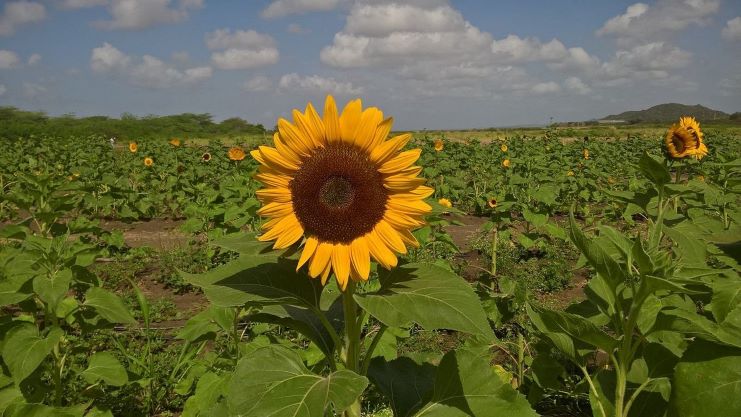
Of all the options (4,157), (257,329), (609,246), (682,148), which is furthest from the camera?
(4,157)

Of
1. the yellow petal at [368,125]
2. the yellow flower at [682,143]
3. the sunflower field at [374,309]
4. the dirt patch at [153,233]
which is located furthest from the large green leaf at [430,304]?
the dirt patch at [153,233]

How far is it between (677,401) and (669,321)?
0.25 m

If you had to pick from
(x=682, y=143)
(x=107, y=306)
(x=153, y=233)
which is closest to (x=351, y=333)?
(x=107, y=306)

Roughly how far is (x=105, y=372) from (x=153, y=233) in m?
6.78

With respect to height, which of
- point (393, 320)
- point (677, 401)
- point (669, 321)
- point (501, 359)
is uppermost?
point (393, 320)

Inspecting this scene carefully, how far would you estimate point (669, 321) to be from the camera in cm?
158

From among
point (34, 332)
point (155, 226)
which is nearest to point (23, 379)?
point (34, 332)

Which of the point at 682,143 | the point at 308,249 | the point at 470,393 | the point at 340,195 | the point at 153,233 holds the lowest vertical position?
the point at 153,233

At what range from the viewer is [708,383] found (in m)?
1.38

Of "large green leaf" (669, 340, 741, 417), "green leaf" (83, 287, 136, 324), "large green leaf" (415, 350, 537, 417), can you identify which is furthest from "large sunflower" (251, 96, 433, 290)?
"green leaf" (83, 287, 136, 324)

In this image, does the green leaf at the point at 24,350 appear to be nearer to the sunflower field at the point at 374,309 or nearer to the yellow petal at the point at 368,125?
the sunflower field at the point at 374,309

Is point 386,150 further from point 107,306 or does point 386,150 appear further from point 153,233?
point 153,233

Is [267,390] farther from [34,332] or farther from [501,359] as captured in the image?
[501,359]

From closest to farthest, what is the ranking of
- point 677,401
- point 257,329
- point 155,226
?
point 677,401 → point 257,329 → point 155,226
